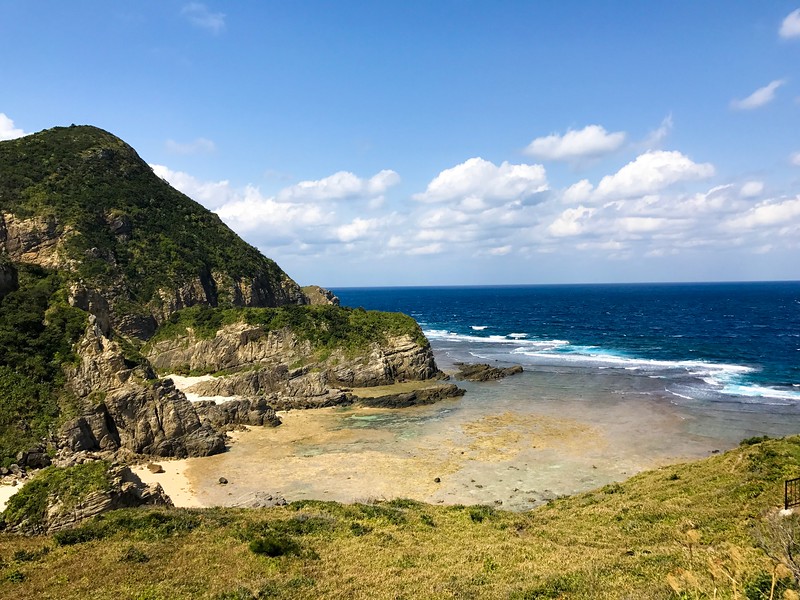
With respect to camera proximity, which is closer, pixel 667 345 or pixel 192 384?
pixel 192 384

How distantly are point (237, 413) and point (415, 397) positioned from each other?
21890 mm

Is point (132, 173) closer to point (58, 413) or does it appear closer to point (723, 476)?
point (58, 413)

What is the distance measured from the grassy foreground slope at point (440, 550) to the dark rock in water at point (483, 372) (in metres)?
44.7

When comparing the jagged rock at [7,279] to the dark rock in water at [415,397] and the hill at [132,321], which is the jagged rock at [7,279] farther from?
the dark rock in water at [415,397]

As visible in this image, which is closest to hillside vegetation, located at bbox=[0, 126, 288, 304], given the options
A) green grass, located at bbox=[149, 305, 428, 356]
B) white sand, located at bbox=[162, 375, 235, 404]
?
green grass, located at bbox=[149, 305, 428, 356]

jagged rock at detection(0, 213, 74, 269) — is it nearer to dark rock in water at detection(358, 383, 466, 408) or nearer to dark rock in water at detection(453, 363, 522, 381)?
dark rock in water at detection(358, 383, 466, 408)

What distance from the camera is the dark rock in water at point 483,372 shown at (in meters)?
73.0

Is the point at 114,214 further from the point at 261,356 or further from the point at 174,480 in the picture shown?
the point at 174,480

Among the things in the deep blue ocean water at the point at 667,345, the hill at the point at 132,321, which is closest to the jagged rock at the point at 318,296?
the hill at the point at 132,321

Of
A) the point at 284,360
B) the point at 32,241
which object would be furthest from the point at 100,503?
the point at 32,241

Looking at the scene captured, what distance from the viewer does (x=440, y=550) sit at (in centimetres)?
2072

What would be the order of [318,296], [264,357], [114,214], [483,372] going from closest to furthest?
1. [264,357]
2. [483,372]
3. [114,214]
4. [318,296]

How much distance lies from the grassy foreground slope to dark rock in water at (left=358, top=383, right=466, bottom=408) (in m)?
32.1

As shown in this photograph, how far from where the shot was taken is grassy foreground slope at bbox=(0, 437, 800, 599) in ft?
51.0
